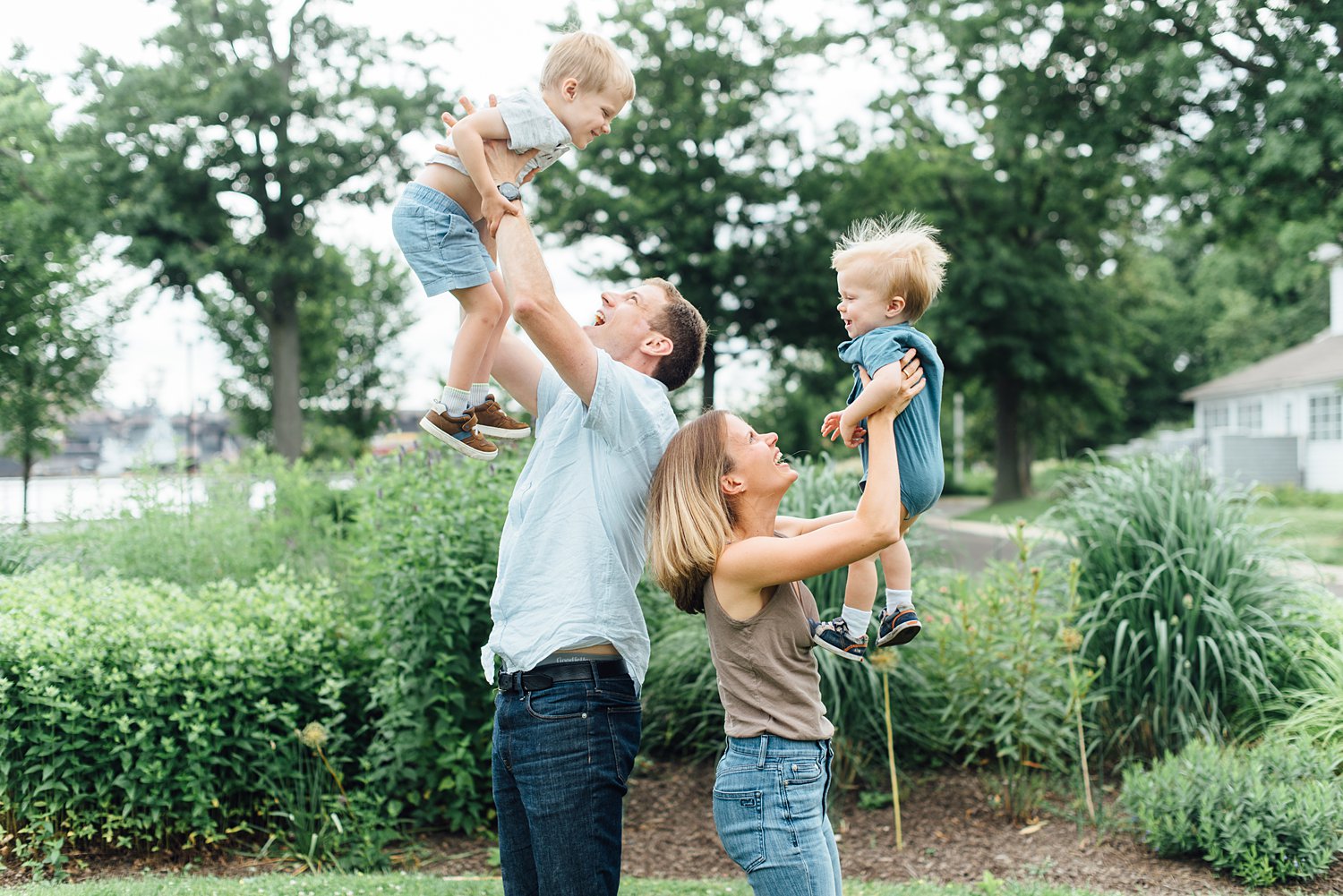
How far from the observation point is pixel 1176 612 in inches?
217

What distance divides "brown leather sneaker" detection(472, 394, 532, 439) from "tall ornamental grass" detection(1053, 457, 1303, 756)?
13.1ft

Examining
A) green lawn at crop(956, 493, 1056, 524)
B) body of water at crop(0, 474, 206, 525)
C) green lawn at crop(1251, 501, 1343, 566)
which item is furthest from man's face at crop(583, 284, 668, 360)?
green lawn at crop(956, 493, 1056, 524)

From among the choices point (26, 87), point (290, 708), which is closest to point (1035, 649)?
point (290, 708)

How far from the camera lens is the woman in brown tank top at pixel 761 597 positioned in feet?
6.74

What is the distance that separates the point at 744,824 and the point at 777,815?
0.07 m

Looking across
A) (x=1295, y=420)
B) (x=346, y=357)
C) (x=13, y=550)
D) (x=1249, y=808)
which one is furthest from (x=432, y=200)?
(x=1295, y=420)

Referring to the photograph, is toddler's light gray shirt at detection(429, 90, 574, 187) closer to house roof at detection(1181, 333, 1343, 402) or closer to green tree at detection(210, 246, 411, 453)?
green tree at detection(210, 246, 411, 453)

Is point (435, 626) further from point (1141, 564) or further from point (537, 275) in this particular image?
point (1141, 564)

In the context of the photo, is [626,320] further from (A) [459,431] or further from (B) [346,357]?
(B) [346,357]

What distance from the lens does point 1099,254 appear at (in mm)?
27172

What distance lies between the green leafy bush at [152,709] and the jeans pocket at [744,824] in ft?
10.1

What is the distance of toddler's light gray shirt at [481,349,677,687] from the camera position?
212 cm

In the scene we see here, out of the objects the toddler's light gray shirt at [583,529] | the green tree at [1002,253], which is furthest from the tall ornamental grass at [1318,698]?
the green tree at [1002,253]

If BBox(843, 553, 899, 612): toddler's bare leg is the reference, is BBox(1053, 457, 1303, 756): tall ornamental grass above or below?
below
